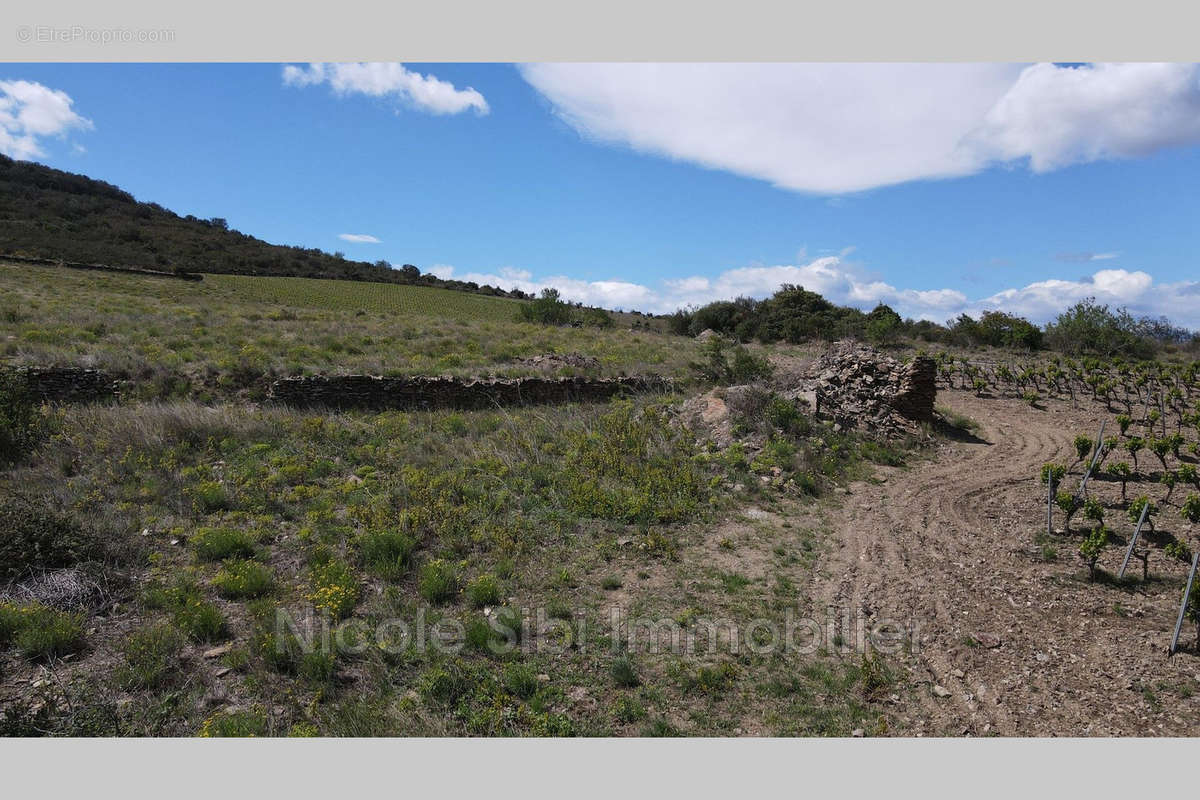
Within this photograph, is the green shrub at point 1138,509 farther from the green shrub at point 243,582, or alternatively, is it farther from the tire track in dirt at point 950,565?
the green shrub at point 243,582

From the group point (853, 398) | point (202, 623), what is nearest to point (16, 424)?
point (202, 623)

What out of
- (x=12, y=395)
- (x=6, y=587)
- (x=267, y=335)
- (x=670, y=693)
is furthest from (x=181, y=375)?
(x=670, y=693)

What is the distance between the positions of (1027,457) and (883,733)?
30.7ft

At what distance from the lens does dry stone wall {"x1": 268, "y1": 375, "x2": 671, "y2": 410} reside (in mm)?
13758

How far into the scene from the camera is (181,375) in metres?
13.6

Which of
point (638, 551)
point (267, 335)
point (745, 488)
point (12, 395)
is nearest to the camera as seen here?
point (638, 551)

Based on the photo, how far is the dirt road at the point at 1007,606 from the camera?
456cm

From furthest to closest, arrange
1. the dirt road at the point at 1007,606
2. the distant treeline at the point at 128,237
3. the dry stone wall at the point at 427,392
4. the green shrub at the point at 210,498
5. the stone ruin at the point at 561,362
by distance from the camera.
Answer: the distant treeline at the point at 128,237
the stone ruin at the point at 561,362
the dry stone wall at the point at 427,392
the green shrub at the point at 210,498
the dirt road at the point at 1007,606

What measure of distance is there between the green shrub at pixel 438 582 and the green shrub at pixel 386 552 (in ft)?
0.97

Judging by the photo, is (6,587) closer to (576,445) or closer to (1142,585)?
(576,445)

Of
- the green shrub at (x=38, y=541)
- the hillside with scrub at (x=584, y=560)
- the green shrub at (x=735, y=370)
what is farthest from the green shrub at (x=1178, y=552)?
the green shrub at (x=38, y=541)

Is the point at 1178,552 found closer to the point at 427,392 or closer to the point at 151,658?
the point at 151,658

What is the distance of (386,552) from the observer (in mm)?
6930

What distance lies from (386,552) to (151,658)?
7.93 feet
